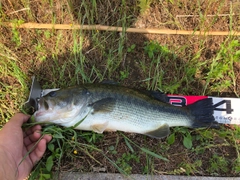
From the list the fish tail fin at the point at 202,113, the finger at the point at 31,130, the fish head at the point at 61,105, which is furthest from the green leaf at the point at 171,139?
the finger at the point at 31,130

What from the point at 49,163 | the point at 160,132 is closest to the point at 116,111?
the point at 160,132

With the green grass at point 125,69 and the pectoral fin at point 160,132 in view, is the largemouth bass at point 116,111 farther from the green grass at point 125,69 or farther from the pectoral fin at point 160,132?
the green grass at point 125,69

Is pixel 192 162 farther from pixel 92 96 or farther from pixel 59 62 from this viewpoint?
pixel 59 62

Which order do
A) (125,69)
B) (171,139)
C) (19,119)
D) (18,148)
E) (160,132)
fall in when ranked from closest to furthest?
1. (18,148)
2. (19,119)
3. (160,132)
4. (171,139)
5. (125,69)

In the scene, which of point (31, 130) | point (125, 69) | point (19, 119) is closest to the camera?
point (19, 119)

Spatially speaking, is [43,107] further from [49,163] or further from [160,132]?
[160,132]

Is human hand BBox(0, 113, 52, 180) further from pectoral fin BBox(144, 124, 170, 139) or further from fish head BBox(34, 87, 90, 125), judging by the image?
pectoral fin BBox(144, 124, 170, 139)

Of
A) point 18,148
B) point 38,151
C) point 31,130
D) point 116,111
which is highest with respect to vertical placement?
point 116,111
